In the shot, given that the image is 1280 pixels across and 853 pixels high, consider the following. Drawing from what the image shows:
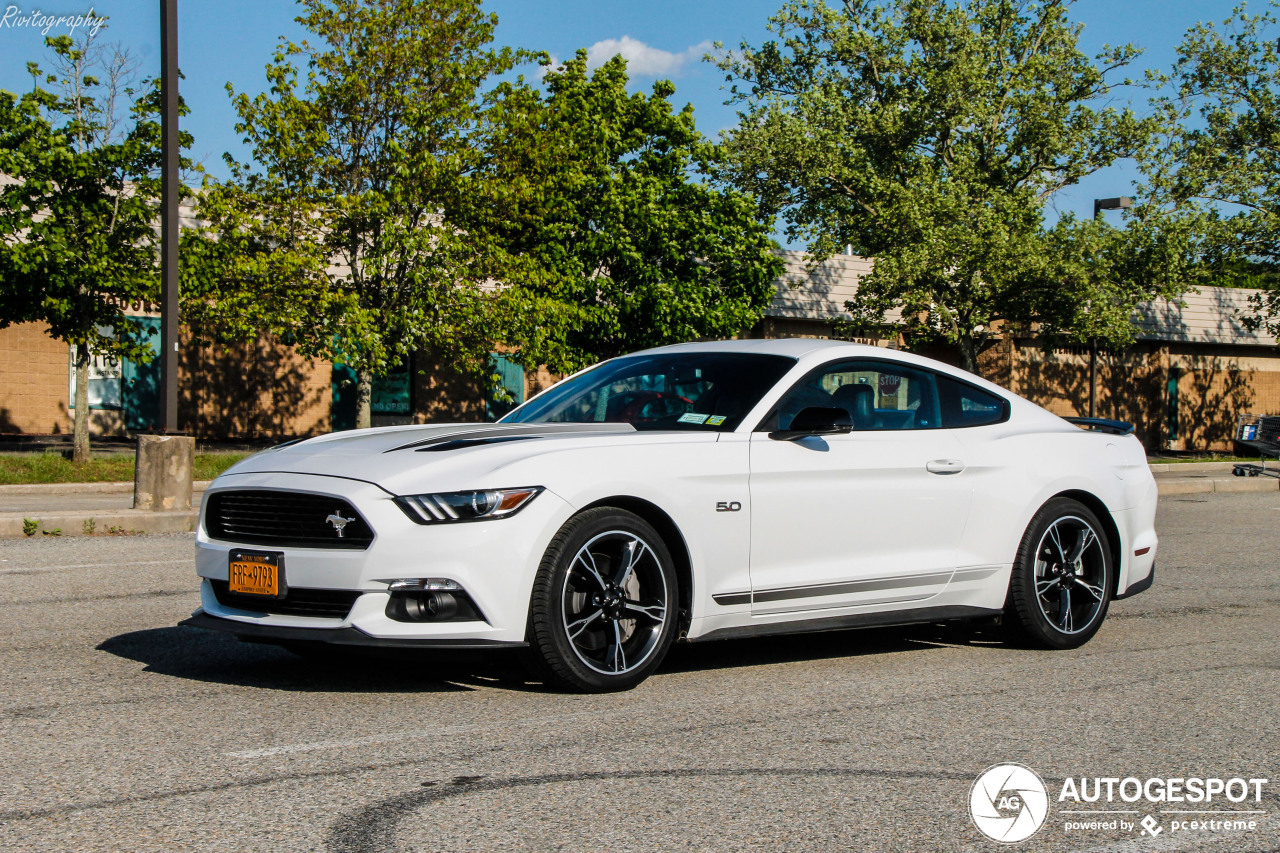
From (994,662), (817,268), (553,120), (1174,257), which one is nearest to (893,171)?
(817,268)

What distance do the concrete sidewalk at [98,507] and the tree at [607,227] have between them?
A: 8006 millimetres

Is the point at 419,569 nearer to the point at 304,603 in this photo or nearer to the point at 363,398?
the point at 304,603

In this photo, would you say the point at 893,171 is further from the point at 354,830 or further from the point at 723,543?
the point at 354,830

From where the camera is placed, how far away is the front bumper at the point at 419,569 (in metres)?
5.05

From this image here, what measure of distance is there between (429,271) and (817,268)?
45.3 feet

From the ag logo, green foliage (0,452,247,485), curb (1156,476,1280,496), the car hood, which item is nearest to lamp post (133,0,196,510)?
green foliage (0,452,247,485)

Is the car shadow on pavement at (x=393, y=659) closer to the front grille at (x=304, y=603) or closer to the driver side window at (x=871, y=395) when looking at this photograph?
the front grille at (x=304, y=603)

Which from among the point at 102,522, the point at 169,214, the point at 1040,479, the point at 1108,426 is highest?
the point at 169,214

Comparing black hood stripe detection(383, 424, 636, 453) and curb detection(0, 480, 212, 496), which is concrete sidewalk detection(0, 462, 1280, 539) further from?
black hood stripe detection(383, 424, 636, 453)

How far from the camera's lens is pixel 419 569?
5.05 m

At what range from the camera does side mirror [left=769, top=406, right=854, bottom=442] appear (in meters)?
5.96

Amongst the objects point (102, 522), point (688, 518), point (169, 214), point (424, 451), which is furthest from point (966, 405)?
point (169, 214)

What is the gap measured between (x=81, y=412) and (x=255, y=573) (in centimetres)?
1723

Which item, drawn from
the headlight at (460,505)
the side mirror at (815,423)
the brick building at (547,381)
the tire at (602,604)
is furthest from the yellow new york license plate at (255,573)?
the brick building at (547,381)
